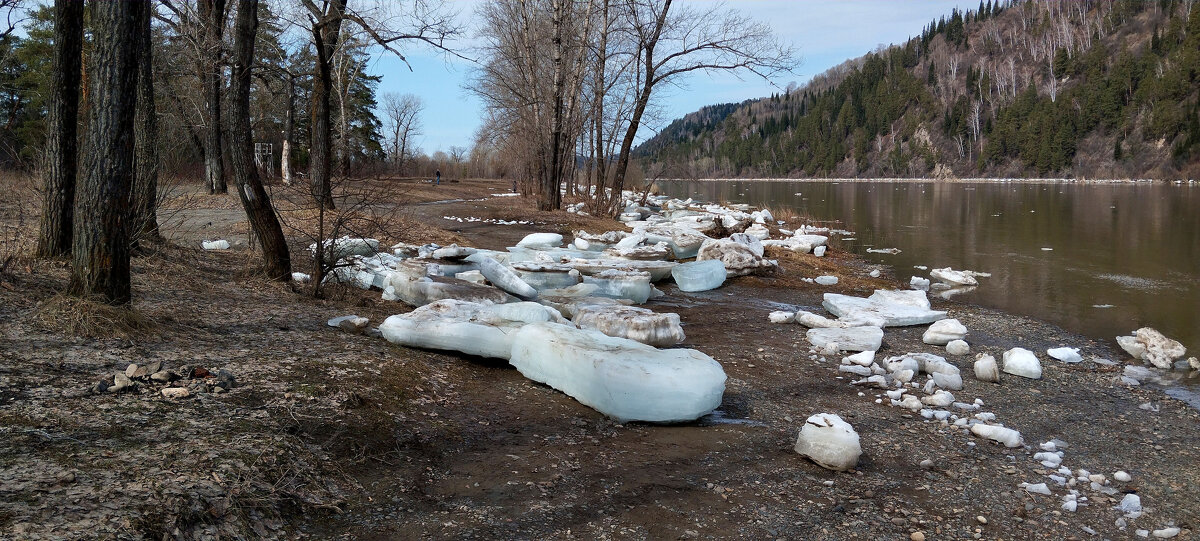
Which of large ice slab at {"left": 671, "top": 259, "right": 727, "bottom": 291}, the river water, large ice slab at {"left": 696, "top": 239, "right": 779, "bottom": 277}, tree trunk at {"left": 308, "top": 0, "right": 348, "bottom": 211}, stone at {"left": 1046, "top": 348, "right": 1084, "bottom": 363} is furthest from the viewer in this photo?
tree trunk at {"left": 308, "top": 0, "right": 348, "bottom": 211}

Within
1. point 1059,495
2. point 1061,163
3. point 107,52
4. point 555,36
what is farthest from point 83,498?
point 1061,163

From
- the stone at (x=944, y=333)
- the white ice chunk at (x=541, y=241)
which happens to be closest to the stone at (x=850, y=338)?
the stone at (x=944, y=333)

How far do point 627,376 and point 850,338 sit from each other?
3004 millimetres

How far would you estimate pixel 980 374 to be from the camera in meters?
5.45

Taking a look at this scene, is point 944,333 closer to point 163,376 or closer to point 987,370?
point 987,370

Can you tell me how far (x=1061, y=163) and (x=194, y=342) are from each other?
10411cm

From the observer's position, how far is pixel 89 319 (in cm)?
393

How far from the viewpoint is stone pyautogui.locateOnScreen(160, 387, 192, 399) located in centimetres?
328

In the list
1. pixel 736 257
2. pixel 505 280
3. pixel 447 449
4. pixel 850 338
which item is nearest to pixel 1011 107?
pixel 736 257

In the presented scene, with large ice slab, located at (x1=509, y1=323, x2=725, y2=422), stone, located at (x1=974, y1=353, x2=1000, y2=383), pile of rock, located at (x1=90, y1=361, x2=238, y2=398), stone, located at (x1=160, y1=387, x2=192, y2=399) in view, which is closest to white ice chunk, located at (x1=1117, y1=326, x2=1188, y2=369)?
stone, located at (x1=974, y1=353, x2=1000, y2=383)

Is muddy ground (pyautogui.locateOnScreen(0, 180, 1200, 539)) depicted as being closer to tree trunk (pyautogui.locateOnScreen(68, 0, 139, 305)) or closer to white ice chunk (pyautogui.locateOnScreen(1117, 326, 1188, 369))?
tree trunk (pyautogui.locateOnScreen(68, 0, 139, 305))

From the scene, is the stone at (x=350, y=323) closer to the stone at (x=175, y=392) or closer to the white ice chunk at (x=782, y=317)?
the stone at (x=175, y=392)

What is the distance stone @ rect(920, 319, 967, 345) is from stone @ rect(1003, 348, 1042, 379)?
803mm

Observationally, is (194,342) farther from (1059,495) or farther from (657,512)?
(1059,495)
